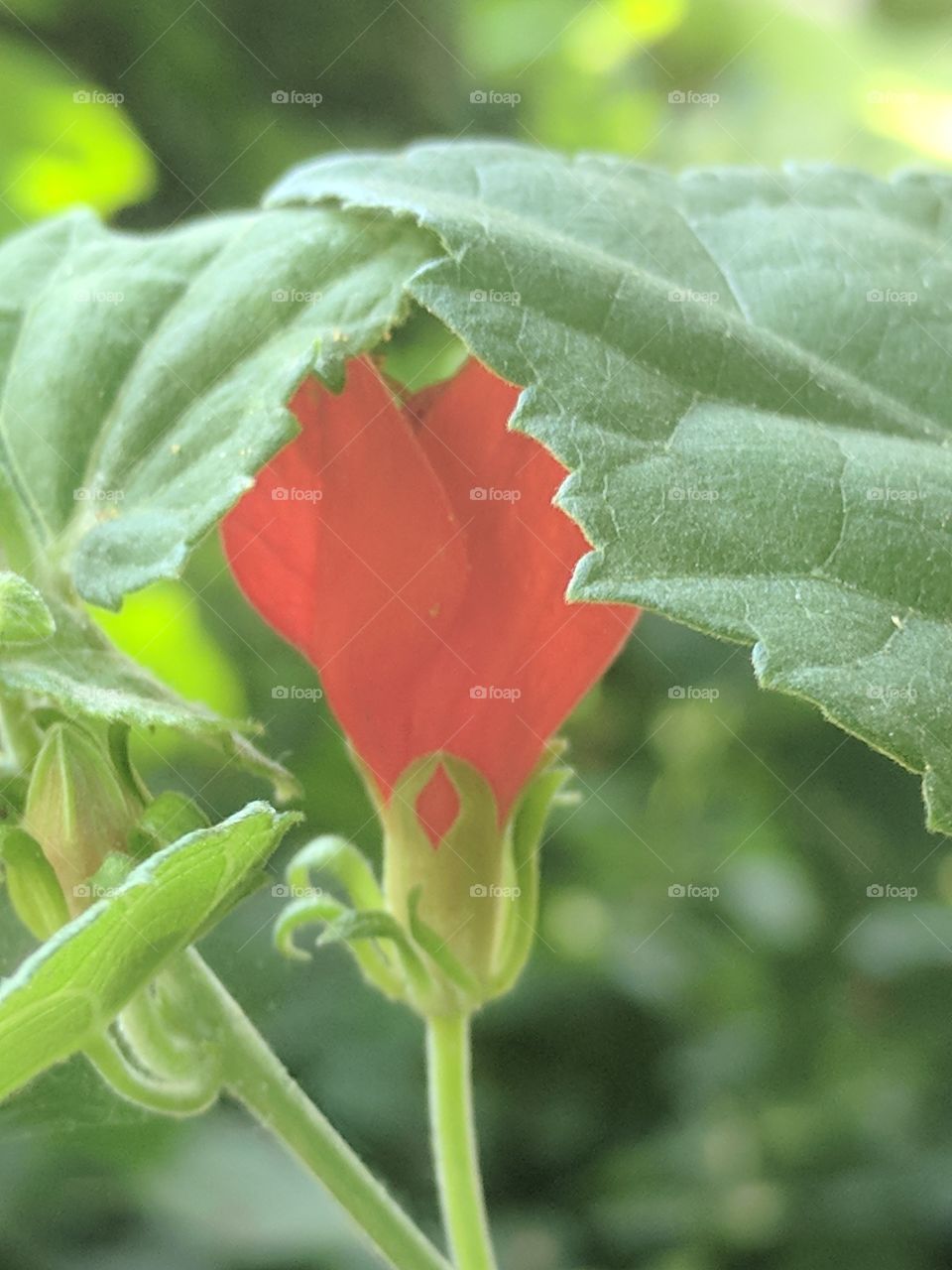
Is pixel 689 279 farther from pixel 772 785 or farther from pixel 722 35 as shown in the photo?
pixel 722 35

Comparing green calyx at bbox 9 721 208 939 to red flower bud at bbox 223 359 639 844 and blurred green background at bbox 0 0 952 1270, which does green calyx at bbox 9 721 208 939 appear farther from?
blurred green background at bbox 0 0 952 1270

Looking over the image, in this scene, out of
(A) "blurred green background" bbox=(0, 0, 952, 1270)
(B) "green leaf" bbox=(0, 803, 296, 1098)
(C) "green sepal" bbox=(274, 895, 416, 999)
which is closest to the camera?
(B) "green leaf" bbox=(0, 803, 296, 1098)

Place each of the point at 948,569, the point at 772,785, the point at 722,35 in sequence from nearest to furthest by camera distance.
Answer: the point at 948,569 < the point at 772,785 < the point at 722,35

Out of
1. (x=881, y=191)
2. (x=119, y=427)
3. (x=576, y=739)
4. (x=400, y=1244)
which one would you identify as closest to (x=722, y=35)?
(x=576, y=739)

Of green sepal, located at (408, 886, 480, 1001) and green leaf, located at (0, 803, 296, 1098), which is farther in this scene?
green sepal, located at (408, 886, 480, 1001)

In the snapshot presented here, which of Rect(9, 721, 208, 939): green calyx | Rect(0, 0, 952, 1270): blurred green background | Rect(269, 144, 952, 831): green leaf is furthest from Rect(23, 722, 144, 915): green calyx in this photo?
Rect(0, 0, 952, 1270): blurred green background

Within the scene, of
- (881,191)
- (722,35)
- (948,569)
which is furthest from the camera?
(722,35)

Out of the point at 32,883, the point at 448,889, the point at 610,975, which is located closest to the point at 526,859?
the point at 448,889
